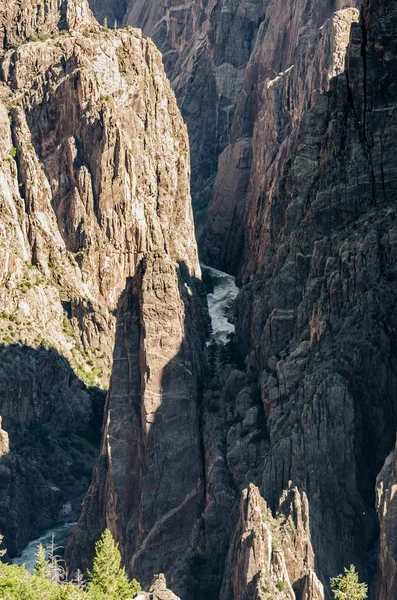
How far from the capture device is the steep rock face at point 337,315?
161500 mm

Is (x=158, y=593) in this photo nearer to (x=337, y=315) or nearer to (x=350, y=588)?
(x=350, y=588)

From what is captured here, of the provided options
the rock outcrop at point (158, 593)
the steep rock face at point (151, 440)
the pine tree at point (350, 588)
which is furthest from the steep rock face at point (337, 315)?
the rock outcrop at point (158, 593)

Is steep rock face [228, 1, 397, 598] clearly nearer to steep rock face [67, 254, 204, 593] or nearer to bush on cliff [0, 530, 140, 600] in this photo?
steep rock face [67, 254, 204, 593]

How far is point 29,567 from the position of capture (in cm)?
19350

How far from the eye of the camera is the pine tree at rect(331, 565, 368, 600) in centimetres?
14738

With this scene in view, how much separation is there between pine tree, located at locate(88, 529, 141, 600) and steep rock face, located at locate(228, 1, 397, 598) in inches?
526

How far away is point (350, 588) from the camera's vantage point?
14825 centimetres

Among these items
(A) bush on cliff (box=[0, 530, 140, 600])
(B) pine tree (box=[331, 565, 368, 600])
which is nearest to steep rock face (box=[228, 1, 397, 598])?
(B) pine tree (box=[331, 565, 368, 600])

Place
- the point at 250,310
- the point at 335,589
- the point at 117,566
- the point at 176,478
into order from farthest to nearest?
the point at 250,310 < the point at 176,478 < the point at 117,566 < the point at 335,589

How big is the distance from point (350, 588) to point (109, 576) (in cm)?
2292

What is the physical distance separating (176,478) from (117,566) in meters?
14.7

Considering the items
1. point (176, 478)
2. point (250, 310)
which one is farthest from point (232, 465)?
point (250, 310)

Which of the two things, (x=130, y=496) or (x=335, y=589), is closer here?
(x=335, y=589)

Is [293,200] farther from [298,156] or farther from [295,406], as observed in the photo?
[295,406]
